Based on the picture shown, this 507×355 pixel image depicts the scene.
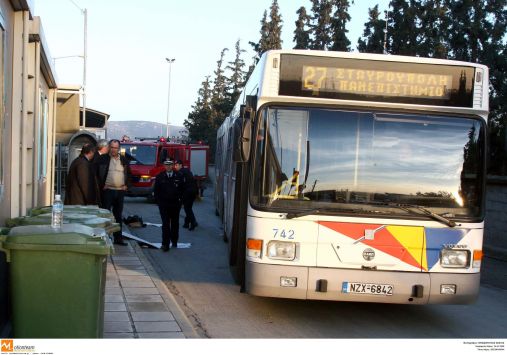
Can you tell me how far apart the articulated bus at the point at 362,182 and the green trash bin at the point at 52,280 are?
235cm

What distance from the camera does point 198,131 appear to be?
6184 cm

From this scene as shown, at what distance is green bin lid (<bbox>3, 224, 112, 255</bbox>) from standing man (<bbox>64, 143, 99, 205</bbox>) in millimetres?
4998

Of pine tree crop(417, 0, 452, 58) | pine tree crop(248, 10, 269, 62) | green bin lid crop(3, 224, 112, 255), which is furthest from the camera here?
pine tree crop(248, 10, 269, 62)

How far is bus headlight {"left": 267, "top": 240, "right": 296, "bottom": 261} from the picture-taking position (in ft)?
22.5

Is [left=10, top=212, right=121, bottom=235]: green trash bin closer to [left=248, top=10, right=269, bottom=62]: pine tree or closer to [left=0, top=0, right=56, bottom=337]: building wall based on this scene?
[left=0, top=0, right=56, bottom=337]: building wall

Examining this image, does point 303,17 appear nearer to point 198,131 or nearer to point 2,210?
point 198,131

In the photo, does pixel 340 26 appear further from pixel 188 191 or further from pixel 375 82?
pixel 375 82

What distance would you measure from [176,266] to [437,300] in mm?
5153

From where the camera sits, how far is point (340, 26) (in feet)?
112

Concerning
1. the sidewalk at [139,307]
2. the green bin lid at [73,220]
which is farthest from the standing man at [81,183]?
the green bin lid at [73,220]

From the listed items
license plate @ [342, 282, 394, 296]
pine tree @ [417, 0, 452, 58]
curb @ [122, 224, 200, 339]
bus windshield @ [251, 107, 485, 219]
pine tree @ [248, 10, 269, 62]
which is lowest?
curb @ [122, 224, 200, 339]

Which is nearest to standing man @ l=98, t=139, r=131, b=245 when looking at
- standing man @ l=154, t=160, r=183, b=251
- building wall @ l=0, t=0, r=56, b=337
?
standing man @ l=154, t=160, r=183, b=251

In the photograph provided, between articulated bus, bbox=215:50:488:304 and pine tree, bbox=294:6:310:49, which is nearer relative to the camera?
articulated bus, bbox=215:50:488:304
